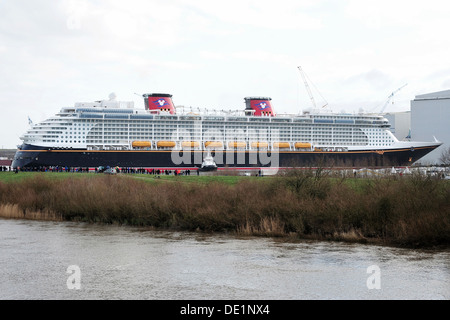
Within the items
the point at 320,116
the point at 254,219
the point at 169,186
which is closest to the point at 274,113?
the point at 320,116

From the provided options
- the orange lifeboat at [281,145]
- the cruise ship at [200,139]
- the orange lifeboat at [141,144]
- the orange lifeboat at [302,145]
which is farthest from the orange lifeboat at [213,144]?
the orange lifeboat at [302,145]

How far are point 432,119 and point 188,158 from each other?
5753 cm

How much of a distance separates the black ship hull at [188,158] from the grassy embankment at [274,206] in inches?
1692

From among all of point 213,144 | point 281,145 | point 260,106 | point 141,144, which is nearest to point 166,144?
point 141,144

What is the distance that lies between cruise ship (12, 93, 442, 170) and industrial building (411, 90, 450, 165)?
11.6m

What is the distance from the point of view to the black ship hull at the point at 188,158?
285ft

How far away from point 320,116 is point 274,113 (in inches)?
347

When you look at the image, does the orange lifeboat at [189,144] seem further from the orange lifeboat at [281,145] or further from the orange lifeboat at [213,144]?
the orange lifeboat at [281,145]

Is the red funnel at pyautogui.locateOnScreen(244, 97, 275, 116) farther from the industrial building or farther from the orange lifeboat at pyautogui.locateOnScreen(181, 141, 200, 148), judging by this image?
the industrial building

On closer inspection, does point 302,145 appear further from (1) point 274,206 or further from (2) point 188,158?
(1) point 274,206

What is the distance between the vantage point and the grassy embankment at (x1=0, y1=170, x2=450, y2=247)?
28.8 metres
